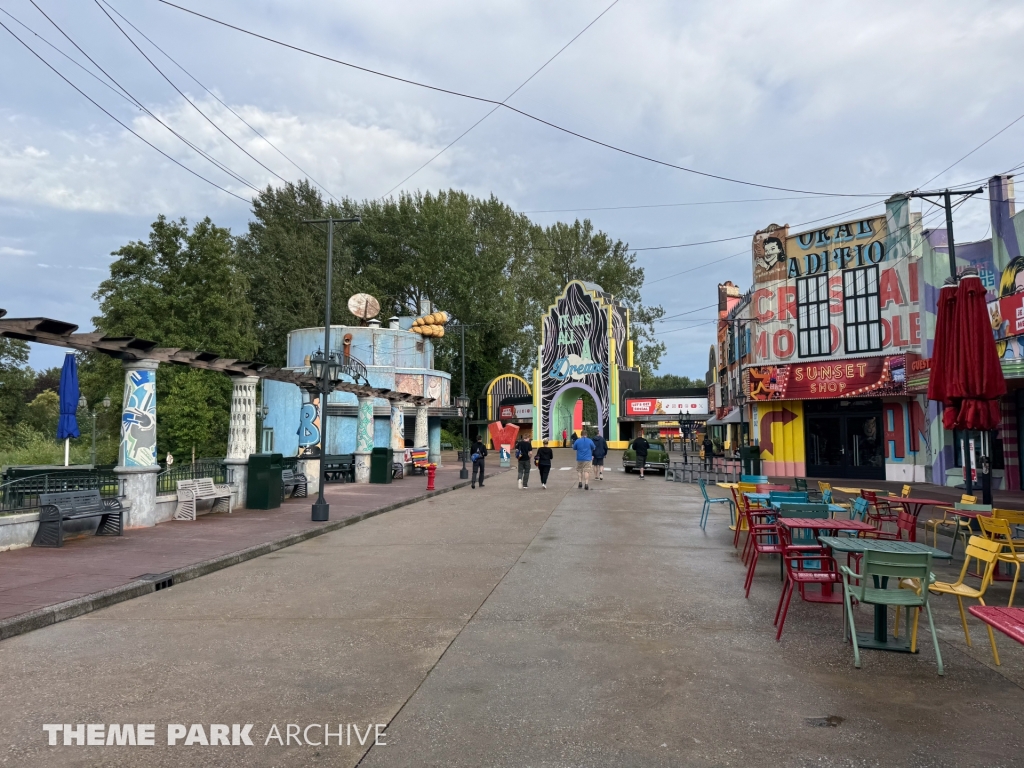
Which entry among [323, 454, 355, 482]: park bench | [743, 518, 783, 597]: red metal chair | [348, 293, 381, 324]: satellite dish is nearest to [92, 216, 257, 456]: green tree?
[348, 293, 381, 324]: satellite dish

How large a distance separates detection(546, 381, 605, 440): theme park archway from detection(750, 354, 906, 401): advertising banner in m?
22.2

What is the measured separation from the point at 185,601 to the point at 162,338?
33276 millimetres

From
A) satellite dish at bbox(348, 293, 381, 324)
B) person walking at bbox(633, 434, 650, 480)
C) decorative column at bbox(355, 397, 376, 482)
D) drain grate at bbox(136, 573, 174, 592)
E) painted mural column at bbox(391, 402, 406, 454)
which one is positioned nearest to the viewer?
drain grate at bbox(136, 573, 174, 592)

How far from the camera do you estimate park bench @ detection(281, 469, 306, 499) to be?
18578 mm

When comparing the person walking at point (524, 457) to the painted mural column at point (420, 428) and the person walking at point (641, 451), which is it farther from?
the painted mural column at point (420, 428)

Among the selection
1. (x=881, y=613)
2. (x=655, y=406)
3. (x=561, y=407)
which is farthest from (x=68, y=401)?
(x=655, y=406)

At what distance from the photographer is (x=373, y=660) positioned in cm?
535

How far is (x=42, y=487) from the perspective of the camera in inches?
461

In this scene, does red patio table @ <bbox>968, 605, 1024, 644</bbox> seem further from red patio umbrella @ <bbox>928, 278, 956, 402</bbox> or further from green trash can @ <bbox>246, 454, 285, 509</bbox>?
green trash can @ <bbox>246, 454, 285, 509</bbox>

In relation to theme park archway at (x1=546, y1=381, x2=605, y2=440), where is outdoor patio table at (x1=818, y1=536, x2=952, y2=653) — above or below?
below

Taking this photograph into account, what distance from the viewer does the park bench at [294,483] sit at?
18578 mm

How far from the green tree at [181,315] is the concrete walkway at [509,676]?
3194 cm

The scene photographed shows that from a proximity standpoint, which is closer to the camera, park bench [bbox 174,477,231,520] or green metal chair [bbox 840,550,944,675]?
green metal chair [bbox 840,550,944,675]

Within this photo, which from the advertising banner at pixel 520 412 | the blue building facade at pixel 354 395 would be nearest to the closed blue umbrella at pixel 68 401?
the blue building facade at pixel 354 395
